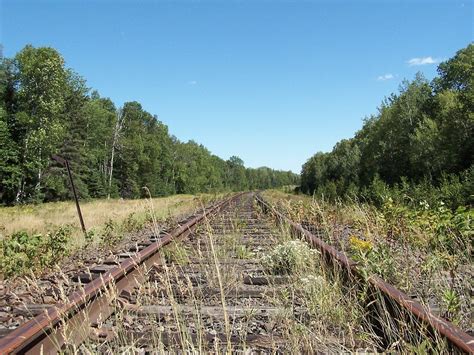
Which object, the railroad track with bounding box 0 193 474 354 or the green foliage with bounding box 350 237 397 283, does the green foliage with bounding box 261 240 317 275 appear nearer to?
the railroad track with bounding box 0 193 474 354

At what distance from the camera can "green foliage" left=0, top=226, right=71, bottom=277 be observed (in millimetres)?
4906

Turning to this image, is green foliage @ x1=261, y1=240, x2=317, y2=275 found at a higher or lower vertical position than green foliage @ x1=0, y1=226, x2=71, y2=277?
lower

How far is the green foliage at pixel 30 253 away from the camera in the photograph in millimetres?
4906

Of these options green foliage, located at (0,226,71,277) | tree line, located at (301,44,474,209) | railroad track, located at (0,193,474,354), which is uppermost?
tree line, located at (301,44,474,209)

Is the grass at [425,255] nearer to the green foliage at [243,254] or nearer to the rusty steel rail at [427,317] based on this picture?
the rusty steel rail at [427,317]

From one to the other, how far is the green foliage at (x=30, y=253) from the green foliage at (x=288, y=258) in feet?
8.31

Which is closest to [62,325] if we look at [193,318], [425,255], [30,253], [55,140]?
[193,318]

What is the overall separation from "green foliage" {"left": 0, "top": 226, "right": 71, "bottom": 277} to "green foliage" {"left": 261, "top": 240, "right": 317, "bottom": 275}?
2.53 meters

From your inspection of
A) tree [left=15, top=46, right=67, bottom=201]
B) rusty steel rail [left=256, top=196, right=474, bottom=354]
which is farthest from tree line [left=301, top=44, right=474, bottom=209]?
rusty steel rail [left=256, top=196, right=474, bottom=354]

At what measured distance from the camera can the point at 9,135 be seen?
4050 centimetres

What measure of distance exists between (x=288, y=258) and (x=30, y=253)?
10.3 feet

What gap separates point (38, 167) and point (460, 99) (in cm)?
3662

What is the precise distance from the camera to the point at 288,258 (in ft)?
14.8

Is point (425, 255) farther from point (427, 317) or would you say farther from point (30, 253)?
point (30, 253)
